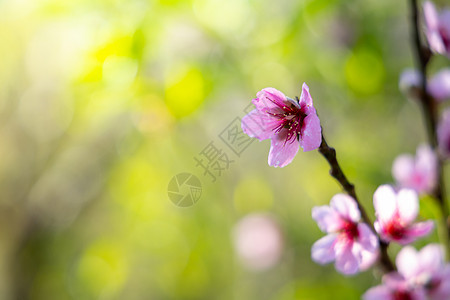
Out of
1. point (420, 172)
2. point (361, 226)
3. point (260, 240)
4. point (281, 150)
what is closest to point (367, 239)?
point (361, 226)

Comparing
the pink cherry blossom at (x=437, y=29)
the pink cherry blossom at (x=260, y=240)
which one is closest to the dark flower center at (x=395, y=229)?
the pink cherry blossom at (x=437, y=29)

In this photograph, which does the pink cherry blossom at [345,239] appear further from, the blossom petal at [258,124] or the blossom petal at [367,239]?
the blossom petal at [258,124]

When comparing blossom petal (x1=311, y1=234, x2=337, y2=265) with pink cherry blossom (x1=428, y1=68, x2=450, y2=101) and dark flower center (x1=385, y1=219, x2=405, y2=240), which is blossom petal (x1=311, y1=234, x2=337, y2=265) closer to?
dark flower center (x1=385, y1=219, x2=405, y2=240)

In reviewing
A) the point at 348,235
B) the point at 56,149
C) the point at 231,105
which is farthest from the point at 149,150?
the point at 348,235

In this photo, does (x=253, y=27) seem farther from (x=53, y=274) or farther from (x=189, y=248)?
(x=53, y=274)

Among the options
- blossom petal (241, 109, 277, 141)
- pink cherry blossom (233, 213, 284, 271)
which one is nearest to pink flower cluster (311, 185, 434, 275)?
blossom petal (241, 109, 277, 141)

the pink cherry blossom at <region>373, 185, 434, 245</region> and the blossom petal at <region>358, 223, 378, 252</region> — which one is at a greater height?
the blossom petal at <region>358, 223, 378, 252</region>

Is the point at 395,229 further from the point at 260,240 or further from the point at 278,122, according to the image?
the point at 260,240
